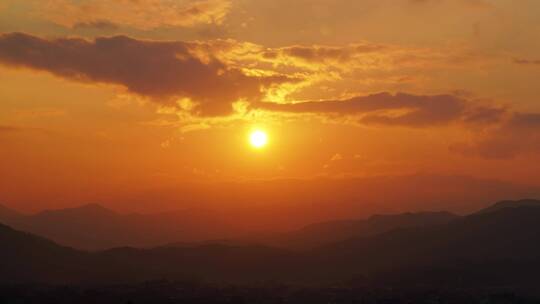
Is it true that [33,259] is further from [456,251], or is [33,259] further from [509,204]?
[509,204]

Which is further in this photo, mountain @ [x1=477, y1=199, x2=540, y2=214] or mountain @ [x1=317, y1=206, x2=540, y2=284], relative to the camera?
mountain @ [x1=477, y1=199, x2=540, y2=214]

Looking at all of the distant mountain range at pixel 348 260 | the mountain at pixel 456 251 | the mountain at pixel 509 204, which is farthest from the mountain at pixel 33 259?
the mountain at pixel 509 204

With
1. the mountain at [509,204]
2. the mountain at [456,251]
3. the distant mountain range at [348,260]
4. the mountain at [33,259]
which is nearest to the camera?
the mountain at [33,259]

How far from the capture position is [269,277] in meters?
120

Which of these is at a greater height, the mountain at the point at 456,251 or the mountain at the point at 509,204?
the mountain at the point at 509,204

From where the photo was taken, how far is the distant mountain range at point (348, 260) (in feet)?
332

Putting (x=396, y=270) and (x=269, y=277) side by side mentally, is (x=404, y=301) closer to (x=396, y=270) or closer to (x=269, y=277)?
(x=396, y=270)

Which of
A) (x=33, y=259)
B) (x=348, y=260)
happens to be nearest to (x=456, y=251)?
(x=348, y=260)

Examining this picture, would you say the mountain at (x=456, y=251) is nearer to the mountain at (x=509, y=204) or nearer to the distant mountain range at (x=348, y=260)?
the distant mountain range at (x=348, y=260)

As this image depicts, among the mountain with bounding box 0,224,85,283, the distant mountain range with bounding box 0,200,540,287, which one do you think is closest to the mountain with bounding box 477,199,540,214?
the distant mountain range with bounding box 0,200,540,287

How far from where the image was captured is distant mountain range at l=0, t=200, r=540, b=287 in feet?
332

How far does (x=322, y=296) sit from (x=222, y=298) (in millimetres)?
12411

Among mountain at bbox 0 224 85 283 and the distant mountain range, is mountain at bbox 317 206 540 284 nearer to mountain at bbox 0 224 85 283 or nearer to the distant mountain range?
the distant mountain range

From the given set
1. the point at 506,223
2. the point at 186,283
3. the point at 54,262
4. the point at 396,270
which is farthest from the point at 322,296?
the point at 506,223
